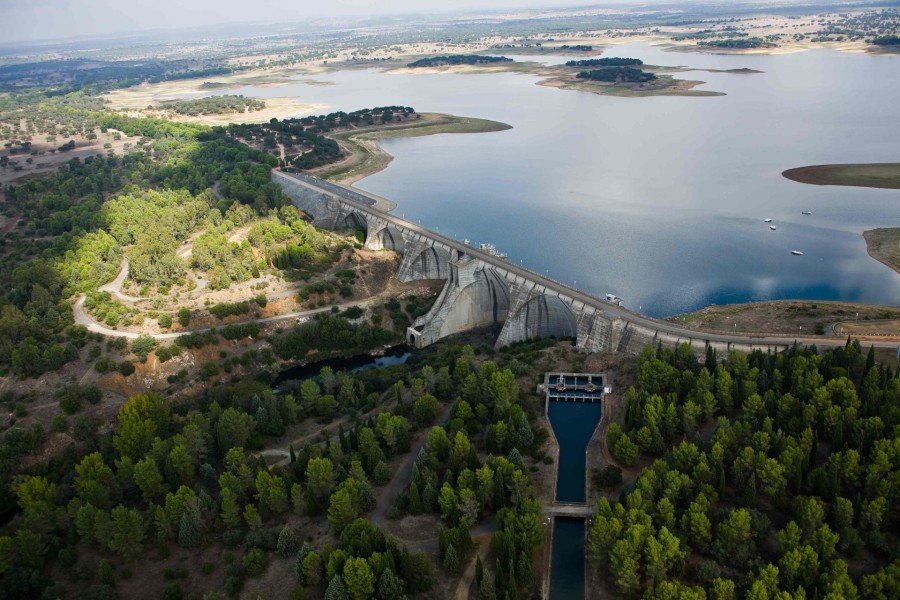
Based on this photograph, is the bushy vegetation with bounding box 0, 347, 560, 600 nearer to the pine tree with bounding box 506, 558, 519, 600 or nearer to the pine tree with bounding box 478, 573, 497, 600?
the pine tree with bounding box 506, 558, 519, 600

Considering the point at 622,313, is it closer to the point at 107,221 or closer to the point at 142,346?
the point at 142,346

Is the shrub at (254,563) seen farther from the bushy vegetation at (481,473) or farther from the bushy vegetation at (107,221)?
the bushy vegetation at (107,221)

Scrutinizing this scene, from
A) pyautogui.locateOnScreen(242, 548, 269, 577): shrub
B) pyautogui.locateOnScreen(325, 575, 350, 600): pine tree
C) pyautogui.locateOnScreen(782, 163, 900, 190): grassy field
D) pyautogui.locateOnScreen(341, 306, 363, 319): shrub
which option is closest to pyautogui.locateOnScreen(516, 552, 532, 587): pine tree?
pyautogui.locateOnScreen(325, 575, 350, 600): pine tree

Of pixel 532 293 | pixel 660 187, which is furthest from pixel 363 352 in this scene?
pixel 660 187

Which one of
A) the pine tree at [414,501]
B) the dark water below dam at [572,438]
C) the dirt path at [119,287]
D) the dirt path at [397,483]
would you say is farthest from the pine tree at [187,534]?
the dirt path at [119,287]

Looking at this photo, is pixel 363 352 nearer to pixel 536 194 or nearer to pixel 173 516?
pixel 173 516

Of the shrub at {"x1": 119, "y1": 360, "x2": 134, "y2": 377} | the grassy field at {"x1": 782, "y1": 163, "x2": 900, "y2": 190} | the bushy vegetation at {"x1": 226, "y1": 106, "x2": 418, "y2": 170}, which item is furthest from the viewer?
the bushy vegetation at {"x1": 226, "y1": 106, "x2": 418, "y2": 170}

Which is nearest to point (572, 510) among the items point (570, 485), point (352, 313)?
point (570, 485)
